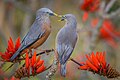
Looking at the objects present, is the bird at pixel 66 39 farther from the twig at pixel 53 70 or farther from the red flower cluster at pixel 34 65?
the red flower cluster at pixel 34 65

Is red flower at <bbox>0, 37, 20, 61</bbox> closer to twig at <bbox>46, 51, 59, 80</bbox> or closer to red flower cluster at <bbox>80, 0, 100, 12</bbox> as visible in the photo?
twig at <bbox>46, 51, 59, 80</bbox>

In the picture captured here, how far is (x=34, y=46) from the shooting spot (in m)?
2.37

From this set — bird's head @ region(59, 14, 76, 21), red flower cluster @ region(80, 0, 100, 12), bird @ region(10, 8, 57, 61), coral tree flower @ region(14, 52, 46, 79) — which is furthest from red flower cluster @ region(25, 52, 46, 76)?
red flower cluster @ region(80, 0, 100, 12)

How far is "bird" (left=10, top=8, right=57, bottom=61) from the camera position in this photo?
2230mm

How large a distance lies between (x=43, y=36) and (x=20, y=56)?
0.15m

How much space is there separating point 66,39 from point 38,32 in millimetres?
184

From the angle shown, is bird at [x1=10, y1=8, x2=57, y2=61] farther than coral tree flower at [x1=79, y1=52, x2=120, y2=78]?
Yes

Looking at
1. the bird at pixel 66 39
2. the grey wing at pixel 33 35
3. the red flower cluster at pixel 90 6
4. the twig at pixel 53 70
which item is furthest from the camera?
the red flower cluster at pixel 90 6

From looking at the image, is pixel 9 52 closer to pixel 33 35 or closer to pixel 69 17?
pixel 33 35

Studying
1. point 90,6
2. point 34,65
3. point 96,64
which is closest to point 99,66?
point 96,64

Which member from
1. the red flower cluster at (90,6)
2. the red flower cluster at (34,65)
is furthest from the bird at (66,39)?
the red flower cluster at (90,6)

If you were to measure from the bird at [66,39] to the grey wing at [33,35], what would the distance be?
0.14 metres

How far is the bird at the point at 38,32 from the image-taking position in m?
2.23

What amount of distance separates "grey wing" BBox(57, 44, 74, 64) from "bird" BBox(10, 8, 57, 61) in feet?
0.43
